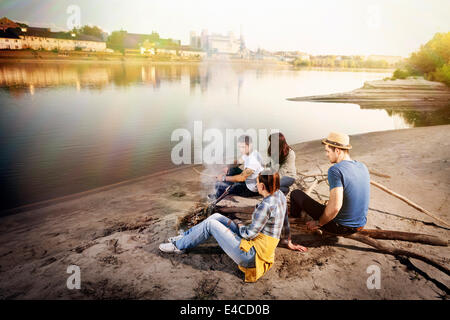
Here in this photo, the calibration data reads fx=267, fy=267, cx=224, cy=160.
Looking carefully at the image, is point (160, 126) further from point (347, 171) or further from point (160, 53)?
point (160, 53)

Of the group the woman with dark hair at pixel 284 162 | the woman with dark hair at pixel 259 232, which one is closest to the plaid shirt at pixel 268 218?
the woman with dark hair at pixel 259 232

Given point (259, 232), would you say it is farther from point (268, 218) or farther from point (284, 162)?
point (284, 162)

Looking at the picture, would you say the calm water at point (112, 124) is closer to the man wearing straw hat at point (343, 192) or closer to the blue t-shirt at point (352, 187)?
the man wearing straw hat at point (343, 192)

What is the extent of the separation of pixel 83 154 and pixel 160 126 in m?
7.60

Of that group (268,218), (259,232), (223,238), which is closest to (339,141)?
(268,218)

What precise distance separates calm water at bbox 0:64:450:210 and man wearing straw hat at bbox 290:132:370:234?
356 inches

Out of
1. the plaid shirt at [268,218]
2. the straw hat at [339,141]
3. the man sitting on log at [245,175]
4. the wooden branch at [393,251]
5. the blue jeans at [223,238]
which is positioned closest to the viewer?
the plaid shirt at [268,218]

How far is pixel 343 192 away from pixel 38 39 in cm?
11599

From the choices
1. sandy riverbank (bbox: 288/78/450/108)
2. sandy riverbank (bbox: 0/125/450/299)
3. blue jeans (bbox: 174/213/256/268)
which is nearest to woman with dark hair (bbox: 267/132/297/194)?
sandy riverbank (bbox: 0/125/450/299)

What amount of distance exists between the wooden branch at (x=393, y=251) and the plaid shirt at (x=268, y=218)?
1.73 meters

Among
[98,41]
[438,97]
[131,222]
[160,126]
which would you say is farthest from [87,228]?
[98,41]

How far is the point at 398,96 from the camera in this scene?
123ft

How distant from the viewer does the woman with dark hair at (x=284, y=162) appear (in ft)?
19.4

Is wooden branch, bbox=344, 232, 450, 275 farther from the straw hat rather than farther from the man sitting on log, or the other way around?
the man sitting on log
